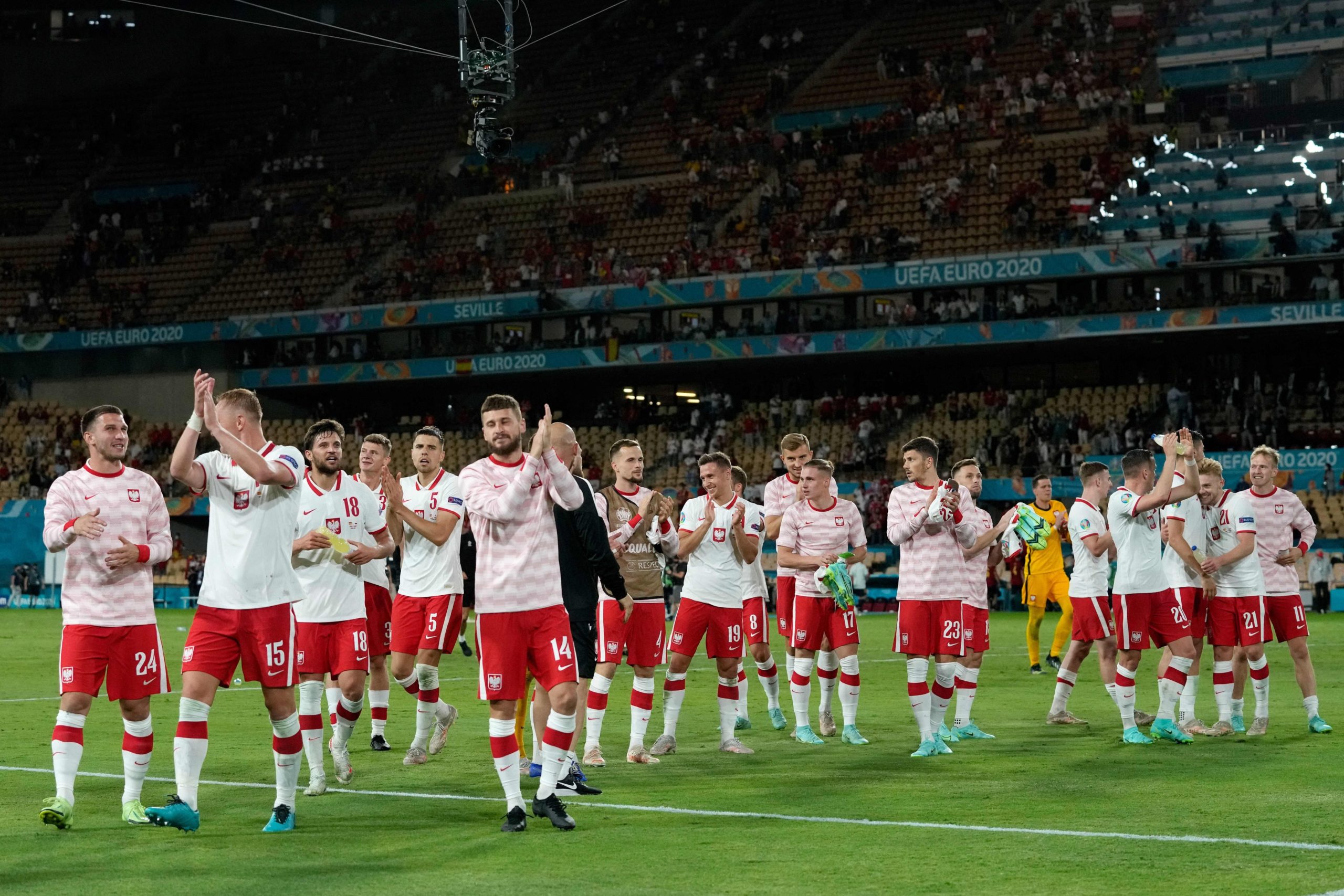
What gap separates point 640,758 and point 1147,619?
456 cm

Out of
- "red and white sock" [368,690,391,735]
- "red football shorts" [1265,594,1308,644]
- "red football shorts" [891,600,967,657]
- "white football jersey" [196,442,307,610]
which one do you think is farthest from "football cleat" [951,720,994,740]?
"white football jersey" [196,442,307,610]

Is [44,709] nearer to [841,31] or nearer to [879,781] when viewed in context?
[879,781]

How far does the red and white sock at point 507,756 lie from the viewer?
28.9 feet

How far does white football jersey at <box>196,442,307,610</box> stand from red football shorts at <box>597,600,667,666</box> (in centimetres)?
352

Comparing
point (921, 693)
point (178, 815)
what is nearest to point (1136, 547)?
point (921, 693)

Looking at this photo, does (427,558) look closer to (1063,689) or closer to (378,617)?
(378,617)

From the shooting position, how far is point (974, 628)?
534 inches

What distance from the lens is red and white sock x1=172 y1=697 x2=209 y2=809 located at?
8719 mm

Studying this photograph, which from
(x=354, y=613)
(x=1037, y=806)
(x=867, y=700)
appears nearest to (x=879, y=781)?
(x=1037, y=806)

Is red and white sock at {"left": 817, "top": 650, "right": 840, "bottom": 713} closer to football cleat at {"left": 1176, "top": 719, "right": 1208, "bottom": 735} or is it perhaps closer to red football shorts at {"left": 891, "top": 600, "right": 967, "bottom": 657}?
red football shorts at {"left": 891, "top": 600, "right": 967, "bottom": 657}

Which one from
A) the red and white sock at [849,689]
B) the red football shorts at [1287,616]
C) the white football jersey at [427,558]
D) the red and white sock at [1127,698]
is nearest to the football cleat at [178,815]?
the white football jersey at [427,558]

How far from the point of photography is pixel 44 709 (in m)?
16.6

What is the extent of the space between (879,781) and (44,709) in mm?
10057

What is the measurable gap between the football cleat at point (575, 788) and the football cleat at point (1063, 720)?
5692 mm
